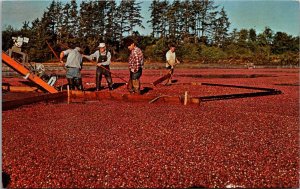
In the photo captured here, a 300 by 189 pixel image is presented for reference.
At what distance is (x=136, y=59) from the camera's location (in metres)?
10.6

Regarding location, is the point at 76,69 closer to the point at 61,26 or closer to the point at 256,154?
the point at 256,154

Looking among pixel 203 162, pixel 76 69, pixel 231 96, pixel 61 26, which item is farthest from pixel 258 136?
pixel 61 26

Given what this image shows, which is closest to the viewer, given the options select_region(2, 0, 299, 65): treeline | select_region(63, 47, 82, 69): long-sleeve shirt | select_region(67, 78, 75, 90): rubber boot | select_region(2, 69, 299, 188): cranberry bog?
select_region(2, 69, 299, 188): cranberry bog

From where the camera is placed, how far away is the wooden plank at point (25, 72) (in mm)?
10008

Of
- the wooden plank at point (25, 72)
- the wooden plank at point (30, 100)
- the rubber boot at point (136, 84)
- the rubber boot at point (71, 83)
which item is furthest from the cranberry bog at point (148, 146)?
the rubber boot at point (136, 84)

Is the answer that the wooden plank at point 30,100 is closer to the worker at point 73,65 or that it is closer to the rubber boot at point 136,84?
the worker at point 73,65

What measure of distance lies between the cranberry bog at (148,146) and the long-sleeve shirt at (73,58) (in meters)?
1.83

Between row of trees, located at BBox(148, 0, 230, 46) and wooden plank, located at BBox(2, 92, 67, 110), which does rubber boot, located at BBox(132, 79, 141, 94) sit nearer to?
wooden plank, located at BBox(2, 92, 67, 110)

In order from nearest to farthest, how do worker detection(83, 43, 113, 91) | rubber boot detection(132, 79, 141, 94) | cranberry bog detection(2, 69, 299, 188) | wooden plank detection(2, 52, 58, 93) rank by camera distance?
cranberry bog detection(2, 69, 299, 188)
wooden plank detection(2, 52, 58, 93)
rubber boot detection(132, 79, 141, 94)
worker detection(83, 43, 113, 91)

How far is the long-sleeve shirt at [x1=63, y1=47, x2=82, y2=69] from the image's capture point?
34.4 ft

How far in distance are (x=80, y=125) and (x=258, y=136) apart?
9.59ft

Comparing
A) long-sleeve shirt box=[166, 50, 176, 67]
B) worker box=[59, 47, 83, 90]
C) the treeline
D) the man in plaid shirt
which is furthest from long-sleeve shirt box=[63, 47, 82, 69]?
the treeline

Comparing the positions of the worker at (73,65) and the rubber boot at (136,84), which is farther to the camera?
the rubber boot at (136,84)

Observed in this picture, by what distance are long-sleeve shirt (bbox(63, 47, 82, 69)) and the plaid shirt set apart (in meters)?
1.44
